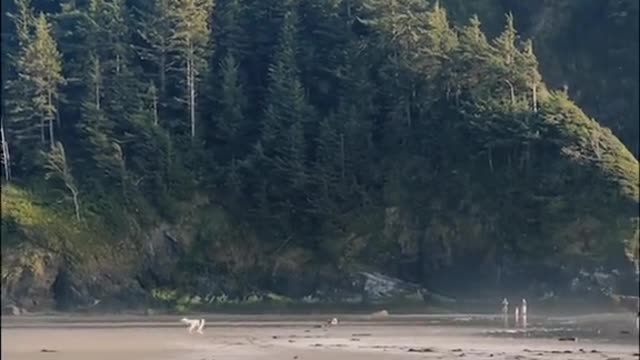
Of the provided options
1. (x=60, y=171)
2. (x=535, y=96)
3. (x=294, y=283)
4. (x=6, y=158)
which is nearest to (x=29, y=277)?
(x=60, y=171)

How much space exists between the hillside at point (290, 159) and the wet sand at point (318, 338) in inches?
291

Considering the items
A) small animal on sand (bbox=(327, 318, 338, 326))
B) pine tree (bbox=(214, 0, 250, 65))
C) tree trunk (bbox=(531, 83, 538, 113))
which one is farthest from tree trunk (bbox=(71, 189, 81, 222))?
tree trunk (bbox=(531, 83, 538, 113))

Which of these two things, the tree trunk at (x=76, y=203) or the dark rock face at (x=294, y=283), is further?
the tree trunk at (x=76, y=203)

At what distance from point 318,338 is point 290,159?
2282cm

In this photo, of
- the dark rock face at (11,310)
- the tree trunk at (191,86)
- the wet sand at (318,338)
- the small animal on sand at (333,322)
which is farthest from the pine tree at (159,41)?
the small animal on sand at (333,322)

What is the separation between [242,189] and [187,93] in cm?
618

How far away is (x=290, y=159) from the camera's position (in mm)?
60125

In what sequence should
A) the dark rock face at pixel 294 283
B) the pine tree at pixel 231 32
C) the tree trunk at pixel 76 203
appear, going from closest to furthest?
the dark rock face at pixel 294 283 → the tree trunk at pixel 76 203 → the pine tree at pixel 231 32

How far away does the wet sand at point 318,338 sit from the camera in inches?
1261

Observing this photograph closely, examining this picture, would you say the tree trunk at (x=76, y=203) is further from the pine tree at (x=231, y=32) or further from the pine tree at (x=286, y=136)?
the pine tree at (x=231, y=32)

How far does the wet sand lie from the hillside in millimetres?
7385

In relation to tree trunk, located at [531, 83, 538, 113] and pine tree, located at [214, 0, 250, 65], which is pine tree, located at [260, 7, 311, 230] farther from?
tree trunk, located at [531, 83, 538, 113]

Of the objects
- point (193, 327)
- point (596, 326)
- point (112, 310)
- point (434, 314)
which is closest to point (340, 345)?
point (193, 327)

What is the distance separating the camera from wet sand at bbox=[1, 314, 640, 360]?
3203 cm
